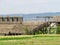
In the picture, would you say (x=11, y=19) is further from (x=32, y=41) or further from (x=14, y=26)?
(x=32, y=41)

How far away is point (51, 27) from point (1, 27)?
31.0 ft

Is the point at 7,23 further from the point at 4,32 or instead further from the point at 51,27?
the point at 51,27

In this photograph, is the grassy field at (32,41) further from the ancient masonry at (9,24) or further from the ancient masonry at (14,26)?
the ancient masonry at (9,24)

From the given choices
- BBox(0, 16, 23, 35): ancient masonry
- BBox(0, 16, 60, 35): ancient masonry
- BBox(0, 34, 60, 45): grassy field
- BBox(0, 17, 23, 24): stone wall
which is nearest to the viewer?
BBox(0, 34, 60, 45): grassy field

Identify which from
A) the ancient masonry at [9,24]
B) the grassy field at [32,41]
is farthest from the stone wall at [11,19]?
the grassy field at [32,41]

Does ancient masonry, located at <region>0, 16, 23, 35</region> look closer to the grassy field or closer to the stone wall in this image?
the stone wall

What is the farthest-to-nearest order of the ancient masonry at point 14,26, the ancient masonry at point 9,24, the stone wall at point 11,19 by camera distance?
the stone wall at point 11,19 < the ancient masonry at point 9,24 < the ancient masonry at point 14,26

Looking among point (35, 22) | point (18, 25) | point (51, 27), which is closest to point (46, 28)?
point (51, 27)

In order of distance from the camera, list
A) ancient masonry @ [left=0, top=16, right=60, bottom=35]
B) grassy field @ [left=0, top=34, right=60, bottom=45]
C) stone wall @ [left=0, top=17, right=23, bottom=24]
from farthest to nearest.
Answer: stone wall @ [left=0, top=17, right=23, bottom=24], ancient masonry @ [left=0, top=16, right=60, bottom=35], grassy field @ [left=0, top=34, right=60, bottom=45]

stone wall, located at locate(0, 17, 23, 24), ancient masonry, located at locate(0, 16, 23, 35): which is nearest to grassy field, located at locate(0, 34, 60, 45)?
ancient masonry, located at locate(0, 16, 23, 35)

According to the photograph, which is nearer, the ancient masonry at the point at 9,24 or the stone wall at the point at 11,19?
the ancient masonry at the point at 9,24

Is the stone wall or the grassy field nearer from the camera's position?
the grassy field

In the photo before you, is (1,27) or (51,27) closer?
(51,27)

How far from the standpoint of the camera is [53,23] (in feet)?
130
